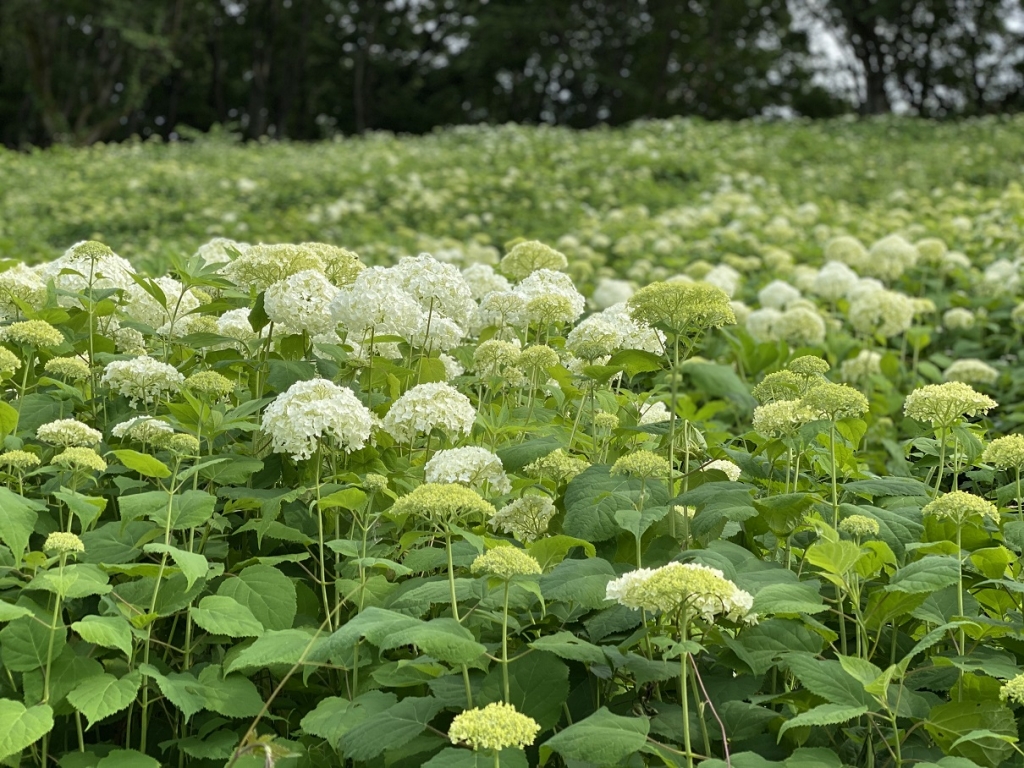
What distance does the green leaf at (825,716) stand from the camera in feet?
5.44

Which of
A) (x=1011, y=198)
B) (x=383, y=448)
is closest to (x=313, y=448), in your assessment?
(x=383, y=448)

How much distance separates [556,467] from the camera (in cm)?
228

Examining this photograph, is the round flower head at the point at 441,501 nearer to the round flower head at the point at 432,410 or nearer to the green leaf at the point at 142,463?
the round flower head at the point at 432,410

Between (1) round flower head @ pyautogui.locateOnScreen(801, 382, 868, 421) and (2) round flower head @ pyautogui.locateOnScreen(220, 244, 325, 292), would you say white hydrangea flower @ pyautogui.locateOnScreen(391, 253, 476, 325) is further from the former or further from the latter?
(1) round flower head @ pyautogui.locateOnScreen(801, 382, 868, 421)

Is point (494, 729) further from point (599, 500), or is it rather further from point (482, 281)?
point (482, 281)

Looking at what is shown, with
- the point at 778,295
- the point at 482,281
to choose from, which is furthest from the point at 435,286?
the point at 778,295

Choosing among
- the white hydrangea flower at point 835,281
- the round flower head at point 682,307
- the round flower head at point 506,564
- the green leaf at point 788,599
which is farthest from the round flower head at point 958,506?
the white hydrangea flower at point 835,281

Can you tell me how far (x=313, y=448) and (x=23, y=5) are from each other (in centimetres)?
2711

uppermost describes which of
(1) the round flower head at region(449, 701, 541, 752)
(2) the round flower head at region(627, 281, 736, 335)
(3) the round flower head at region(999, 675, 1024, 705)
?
(2) the round flower head at region(627, 281, 736, 335)

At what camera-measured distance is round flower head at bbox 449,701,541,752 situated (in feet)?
4.96

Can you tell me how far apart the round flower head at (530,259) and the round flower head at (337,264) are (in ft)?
1.78

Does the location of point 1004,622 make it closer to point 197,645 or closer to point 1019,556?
point 1019,556

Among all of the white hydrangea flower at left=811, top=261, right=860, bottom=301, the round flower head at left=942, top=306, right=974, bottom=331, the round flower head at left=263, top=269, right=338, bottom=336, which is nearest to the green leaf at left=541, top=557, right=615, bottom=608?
the round flower head at left=263, top=269, right=338, bottom=336

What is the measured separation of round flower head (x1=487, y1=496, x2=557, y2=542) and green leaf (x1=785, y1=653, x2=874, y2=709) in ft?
1.92
